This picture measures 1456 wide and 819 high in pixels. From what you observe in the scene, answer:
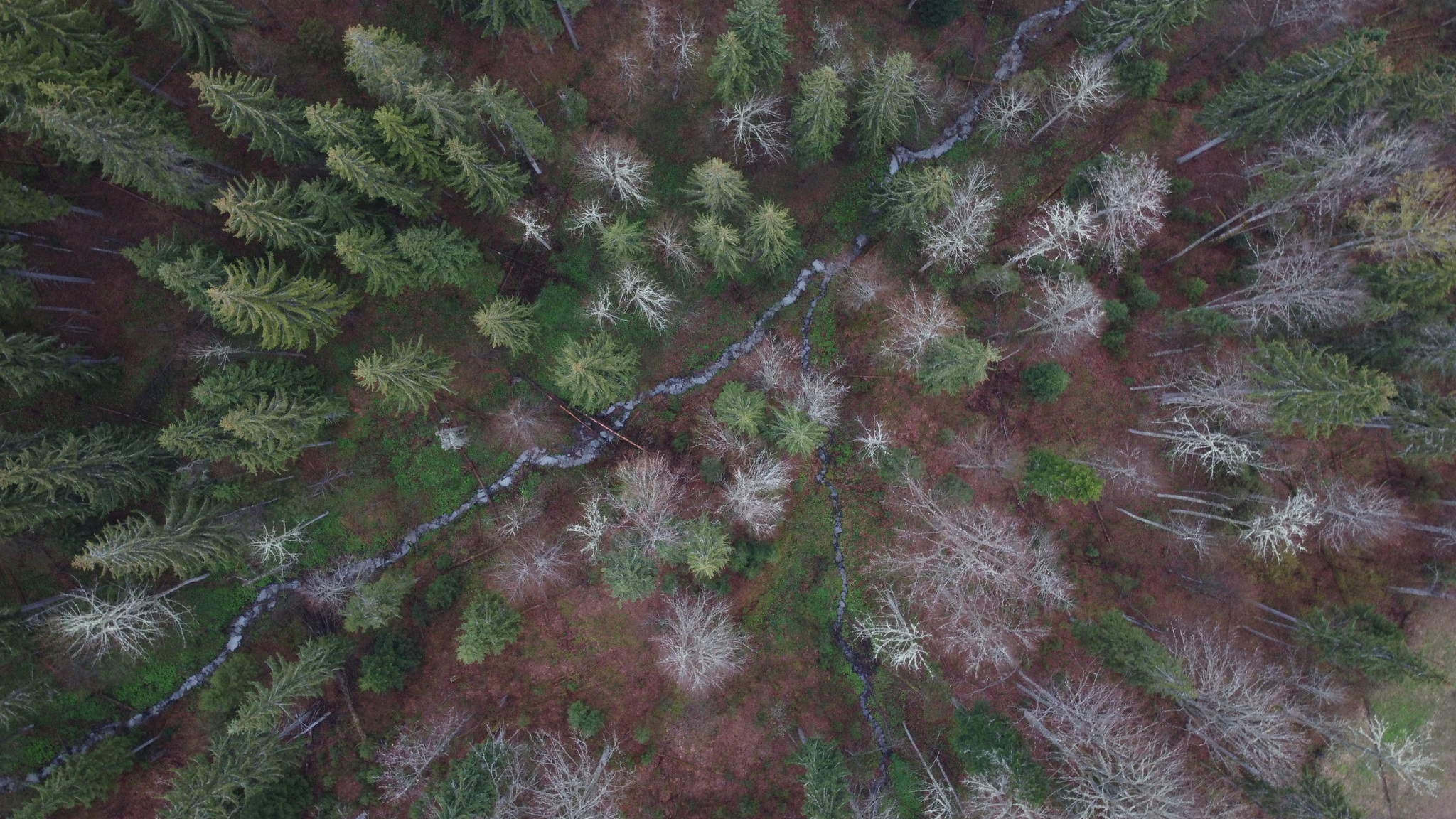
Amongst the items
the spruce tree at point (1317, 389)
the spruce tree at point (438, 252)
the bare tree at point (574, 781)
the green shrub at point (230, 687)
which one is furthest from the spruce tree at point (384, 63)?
the spruce tree at point (1317, 389)

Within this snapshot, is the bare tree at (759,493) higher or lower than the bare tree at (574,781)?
higher

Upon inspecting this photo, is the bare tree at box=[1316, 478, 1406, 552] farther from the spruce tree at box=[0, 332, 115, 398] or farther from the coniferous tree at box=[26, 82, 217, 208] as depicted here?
the spruce tree at box=[0, 332, 115, 398]

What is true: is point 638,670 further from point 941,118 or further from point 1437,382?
point 1437,382

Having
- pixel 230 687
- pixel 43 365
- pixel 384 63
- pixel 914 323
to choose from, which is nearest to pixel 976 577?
pixel 914 323

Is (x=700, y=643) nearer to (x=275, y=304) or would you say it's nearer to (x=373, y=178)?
(x=275, y=304)

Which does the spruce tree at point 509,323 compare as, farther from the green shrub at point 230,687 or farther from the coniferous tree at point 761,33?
the green shrub at point 230,687

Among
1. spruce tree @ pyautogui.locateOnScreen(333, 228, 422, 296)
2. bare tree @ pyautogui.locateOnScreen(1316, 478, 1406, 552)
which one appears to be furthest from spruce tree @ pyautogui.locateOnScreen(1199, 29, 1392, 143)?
spruce tree @ pyautogui.locateOnScreen(333, 228, 422, 296)
